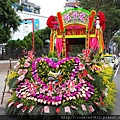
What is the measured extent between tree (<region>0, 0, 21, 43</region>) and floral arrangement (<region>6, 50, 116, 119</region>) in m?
14.0

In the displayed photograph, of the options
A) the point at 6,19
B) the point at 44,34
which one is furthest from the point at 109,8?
the point at 6,19

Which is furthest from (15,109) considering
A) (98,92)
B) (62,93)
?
(98,92)

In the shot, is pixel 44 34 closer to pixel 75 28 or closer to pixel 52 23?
pixel 52 23

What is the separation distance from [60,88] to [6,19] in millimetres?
15991

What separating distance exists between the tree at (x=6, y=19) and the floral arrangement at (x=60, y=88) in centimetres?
1403

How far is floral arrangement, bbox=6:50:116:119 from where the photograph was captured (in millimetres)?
6113

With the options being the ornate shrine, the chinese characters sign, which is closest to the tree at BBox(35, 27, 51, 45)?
the ornate shrine

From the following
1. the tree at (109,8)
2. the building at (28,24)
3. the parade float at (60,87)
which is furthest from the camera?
the building at (28,24)

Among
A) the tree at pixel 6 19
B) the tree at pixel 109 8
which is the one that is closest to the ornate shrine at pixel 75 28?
the tree at pixel 6 19

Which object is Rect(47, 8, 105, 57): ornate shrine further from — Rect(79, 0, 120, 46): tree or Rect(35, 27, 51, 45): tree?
Rect(35, 27, 51, 45): tree

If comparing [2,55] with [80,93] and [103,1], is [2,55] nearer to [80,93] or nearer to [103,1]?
[103,1]

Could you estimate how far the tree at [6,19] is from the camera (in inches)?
805

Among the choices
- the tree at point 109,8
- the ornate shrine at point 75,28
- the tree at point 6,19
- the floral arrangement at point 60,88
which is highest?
the tree at point 109,8

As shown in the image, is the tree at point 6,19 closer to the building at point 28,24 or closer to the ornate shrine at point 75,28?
the ornate shrine at point 75,28
